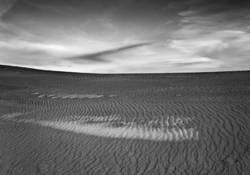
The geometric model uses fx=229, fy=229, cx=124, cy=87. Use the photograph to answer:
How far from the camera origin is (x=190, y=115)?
870 cm

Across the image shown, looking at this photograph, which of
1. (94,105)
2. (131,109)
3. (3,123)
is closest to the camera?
(3,123)

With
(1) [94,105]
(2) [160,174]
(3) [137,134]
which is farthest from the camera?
(1) [94,105]

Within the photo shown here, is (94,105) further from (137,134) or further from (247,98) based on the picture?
(247,98)

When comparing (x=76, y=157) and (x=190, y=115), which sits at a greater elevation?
(x=190, y=115)

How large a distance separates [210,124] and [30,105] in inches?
392

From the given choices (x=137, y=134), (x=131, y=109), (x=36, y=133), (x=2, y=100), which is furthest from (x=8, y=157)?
(x=2, y=100)

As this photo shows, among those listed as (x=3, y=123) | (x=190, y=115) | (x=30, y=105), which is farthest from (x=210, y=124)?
(x=30, y=105)

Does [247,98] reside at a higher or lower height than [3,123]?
higher

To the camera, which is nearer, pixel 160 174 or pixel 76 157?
pixel 160 174

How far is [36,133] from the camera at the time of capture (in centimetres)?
829

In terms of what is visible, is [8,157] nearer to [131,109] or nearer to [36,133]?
[36,133]

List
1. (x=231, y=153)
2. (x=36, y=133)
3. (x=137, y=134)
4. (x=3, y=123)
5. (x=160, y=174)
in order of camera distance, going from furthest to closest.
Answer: (x=3, y=123)
(x=36, y=133)
(x=137, y=134)
(x=231, y=153)
(x=160, y=174)

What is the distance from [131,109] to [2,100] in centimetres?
910

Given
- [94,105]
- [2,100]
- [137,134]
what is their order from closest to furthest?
[137,134] < [94,105] < [2,100]
